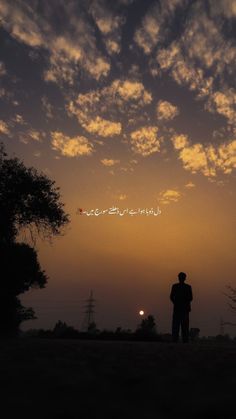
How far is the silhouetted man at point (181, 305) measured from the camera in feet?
47.7

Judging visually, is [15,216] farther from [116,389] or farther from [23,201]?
[116,389]

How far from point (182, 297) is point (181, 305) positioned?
0.95 feet

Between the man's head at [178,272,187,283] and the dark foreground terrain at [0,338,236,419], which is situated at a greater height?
the man's head at [178,272,187,283]

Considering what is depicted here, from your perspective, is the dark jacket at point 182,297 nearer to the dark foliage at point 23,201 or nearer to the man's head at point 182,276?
the man's head at point 182,276

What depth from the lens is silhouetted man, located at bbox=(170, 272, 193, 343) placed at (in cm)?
1453

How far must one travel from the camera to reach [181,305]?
47.9ft

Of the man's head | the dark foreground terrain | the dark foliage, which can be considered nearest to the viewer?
the dark foreground terrain

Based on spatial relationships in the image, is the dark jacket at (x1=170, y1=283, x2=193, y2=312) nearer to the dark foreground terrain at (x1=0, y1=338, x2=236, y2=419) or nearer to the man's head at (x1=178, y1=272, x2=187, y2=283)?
the man's head at (x1=178, y1=272, x2=187, y2=283)

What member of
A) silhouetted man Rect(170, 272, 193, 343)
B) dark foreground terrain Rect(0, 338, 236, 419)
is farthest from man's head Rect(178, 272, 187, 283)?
dark foreground terrain Rect(0, 338, 236, 419)

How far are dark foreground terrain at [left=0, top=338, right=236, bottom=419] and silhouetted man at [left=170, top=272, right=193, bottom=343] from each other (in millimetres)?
10116

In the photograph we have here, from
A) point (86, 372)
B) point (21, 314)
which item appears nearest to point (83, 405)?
→ point (86, 372)

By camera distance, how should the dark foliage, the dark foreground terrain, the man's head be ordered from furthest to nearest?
1. the dark foliage
2. the man's head
3. the dark foreground terrain

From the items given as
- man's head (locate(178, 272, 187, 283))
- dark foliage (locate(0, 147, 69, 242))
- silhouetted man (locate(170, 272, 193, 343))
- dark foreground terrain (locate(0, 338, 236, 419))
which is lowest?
dark foreground terrain (locate(0, 338, 236, 419))

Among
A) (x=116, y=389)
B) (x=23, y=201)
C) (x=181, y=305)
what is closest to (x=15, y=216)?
(x=23, y=201)
